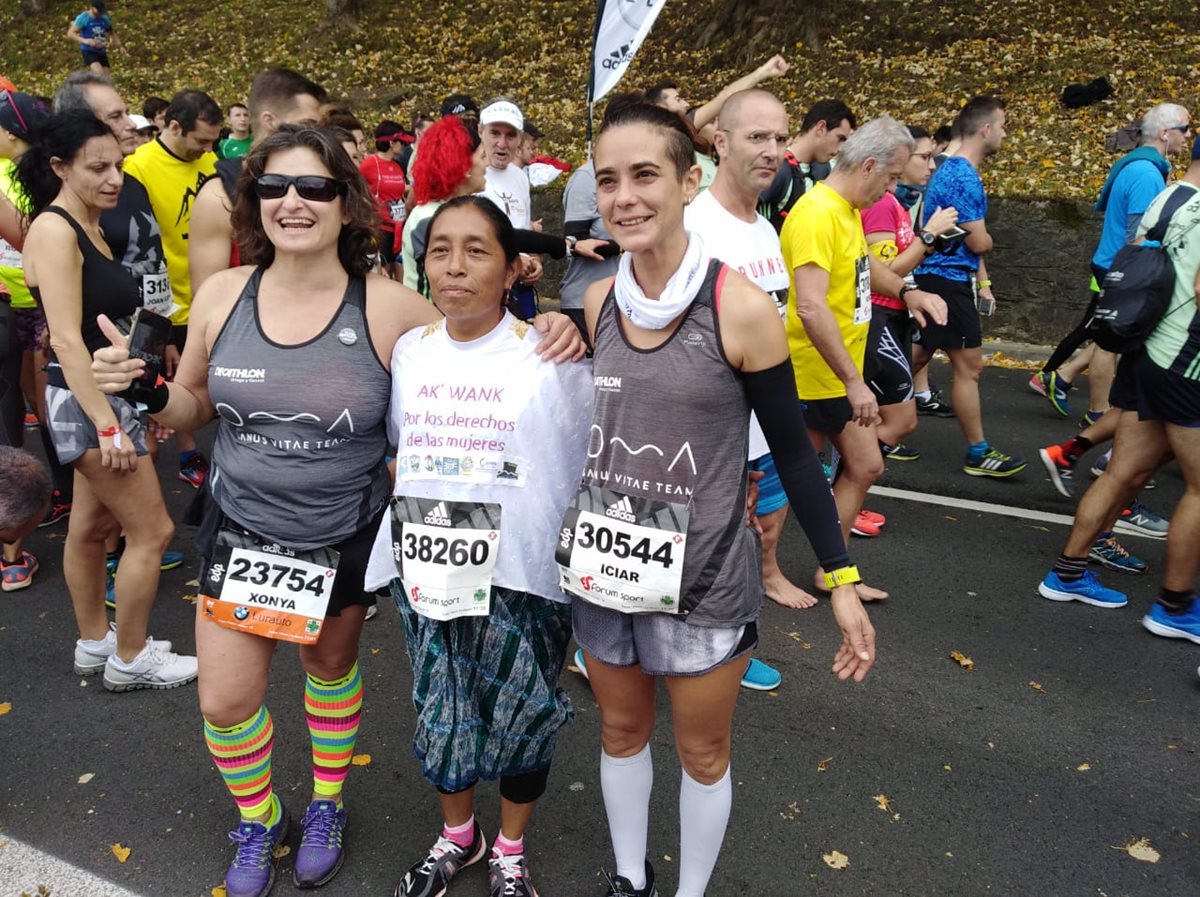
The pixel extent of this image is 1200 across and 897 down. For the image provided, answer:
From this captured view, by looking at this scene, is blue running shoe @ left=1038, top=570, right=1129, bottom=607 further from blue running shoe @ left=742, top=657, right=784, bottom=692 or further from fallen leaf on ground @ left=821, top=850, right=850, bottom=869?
fallen leaf on ground @ left=821, top=850, right=850, bottom=869

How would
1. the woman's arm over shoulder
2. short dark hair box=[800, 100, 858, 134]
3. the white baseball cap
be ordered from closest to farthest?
the woman's arm over shoulder → the white baseball cap → short dark hair box=[800, 100, 858, 134]

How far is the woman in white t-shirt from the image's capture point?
2.34 meters

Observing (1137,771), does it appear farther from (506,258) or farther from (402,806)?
(506,258)

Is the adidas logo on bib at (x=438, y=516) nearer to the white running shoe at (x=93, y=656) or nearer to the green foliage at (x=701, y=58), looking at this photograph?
the white running shoe at (x=93, y=656)

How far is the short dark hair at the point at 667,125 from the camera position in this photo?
2174 millimetres

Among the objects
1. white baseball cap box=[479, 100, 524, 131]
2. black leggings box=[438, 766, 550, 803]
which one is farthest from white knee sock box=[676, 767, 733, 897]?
white baseball cap box=[479, 100, 524, 131]

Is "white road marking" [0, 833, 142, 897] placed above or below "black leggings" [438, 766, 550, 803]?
below

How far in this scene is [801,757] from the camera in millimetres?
3377

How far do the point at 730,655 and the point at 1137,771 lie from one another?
1.94m

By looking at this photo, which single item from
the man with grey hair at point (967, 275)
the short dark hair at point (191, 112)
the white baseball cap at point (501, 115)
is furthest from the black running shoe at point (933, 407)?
the short dark hair at point (191, 112)

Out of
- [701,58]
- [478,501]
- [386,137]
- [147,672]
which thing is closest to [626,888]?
[478,501]

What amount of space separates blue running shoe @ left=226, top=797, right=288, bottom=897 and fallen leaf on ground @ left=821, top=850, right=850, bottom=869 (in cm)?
161

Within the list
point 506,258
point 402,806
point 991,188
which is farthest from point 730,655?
point 991,188

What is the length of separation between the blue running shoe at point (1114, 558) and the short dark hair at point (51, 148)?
4.66 metres
